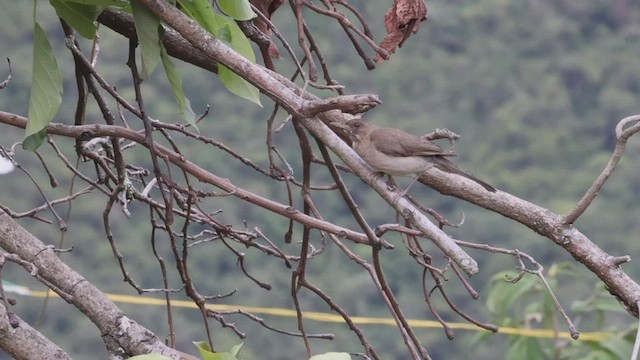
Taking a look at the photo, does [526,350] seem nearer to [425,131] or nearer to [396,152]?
[396,152]

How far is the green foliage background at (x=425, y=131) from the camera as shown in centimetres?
1473

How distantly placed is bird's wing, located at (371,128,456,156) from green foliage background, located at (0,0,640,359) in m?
6.96

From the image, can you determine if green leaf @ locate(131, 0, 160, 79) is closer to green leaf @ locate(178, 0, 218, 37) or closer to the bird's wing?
green leaf @ locate(178, 0, 218, 37)

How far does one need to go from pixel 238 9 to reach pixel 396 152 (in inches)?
48.5

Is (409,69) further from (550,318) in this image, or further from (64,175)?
(550,318)

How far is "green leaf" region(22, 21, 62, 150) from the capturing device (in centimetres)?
196

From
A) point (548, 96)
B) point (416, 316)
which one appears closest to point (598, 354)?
point (416, 316)

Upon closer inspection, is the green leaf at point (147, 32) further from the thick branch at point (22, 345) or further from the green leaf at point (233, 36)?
the thick branch at point (22, 345)

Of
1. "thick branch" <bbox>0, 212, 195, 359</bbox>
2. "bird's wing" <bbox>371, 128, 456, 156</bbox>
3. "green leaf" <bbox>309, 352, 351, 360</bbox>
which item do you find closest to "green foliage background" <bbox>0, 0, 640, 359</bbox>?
"bird's wing" <bbox>371, 128, 456, 156</bbox>

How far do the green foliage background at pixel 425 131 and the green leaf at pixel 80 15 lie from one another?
784 cm

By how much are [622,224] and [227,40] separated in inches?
745

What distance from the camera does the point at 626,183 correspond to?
841 inches

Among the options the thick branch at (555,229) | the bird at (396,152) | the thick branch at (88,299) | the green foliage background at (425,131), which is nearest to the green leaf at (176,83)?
the thick branch at (555,229)

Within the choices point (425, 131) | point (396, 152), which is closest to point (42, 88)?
point (396, 152)
